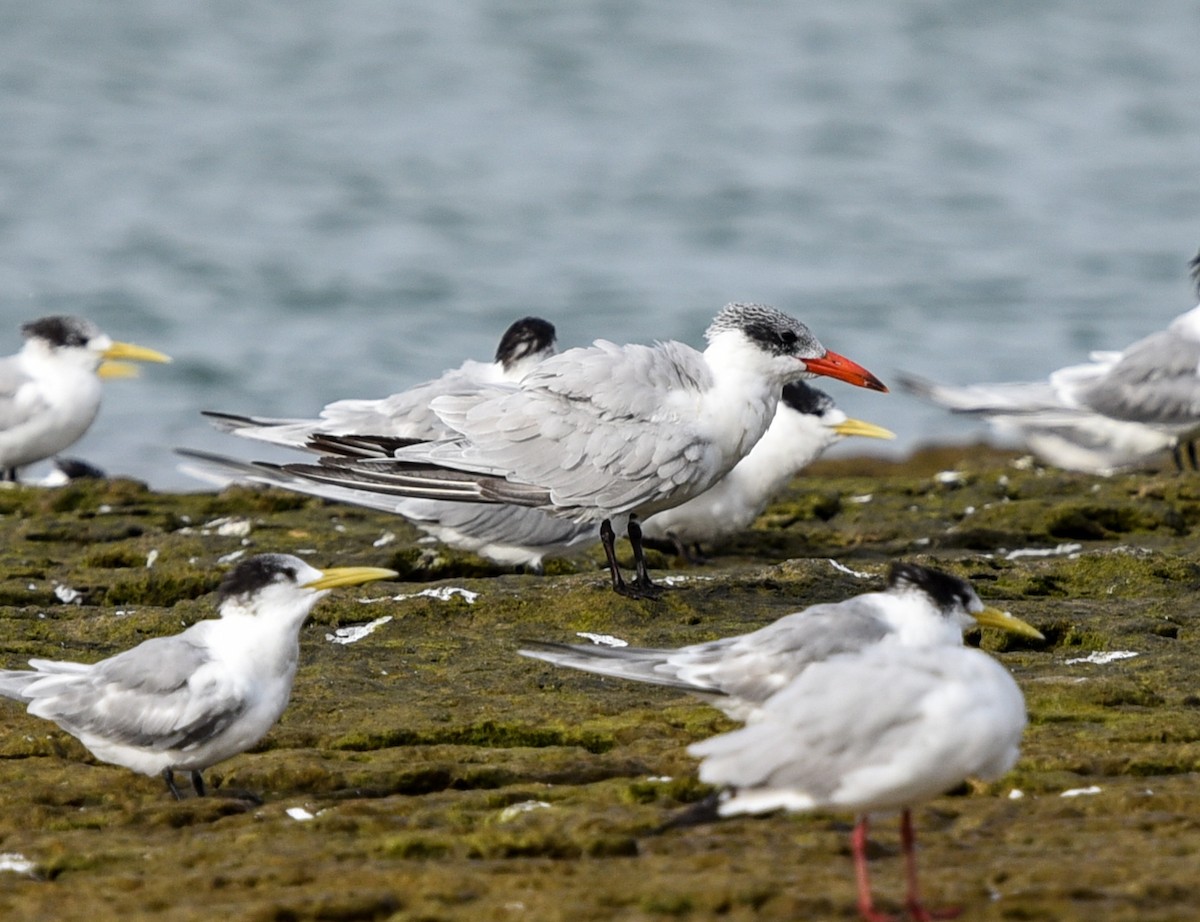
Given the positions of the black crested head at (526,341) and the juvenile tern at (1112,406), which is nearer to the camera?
the black crested head at (526,341)

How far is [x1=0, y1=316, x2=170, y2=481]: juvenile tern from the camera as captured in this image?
9297 millimetres

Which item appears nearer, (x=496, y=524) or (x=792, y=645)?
(x=792, y=645)

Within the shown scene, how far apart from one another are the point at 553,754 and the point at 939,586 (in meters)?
0.99

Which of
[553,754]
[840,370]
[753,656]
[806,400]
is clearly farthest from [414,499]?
[753,656]

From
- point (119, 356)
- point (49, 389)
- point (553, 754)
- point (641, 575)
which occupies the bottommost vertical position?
point (553, 754)

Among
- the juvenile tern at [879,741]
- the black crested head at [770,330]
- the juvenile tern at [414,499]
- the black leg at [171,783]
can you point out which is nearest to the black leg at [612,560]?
the juvenile tern at [414,499]

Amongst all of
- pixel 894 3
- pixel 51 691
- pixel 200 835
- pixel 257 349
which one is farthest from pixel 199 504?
pixel 894 3

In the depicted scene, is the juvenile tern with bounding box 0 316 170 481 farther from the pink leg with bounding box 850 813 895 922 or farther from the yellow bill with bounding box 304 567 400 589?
the pink leg with bounding box 850 813 895 922

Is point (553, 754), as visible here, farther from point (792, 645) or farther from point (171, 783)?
point (171, 783)

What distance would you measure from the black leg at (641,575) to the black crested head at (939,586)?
179 centimetres

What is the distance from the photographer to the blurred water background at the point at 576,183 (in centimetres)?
1549

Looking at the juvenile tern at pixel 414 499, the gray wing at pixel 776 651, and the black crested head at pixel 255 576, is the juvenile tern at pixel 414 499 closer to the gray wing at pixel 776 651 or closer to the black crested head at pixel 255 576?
the black crested head at pixel 255 576

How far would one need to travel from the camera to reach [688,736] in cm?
436

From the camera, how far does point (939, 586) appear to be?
3914 mm
